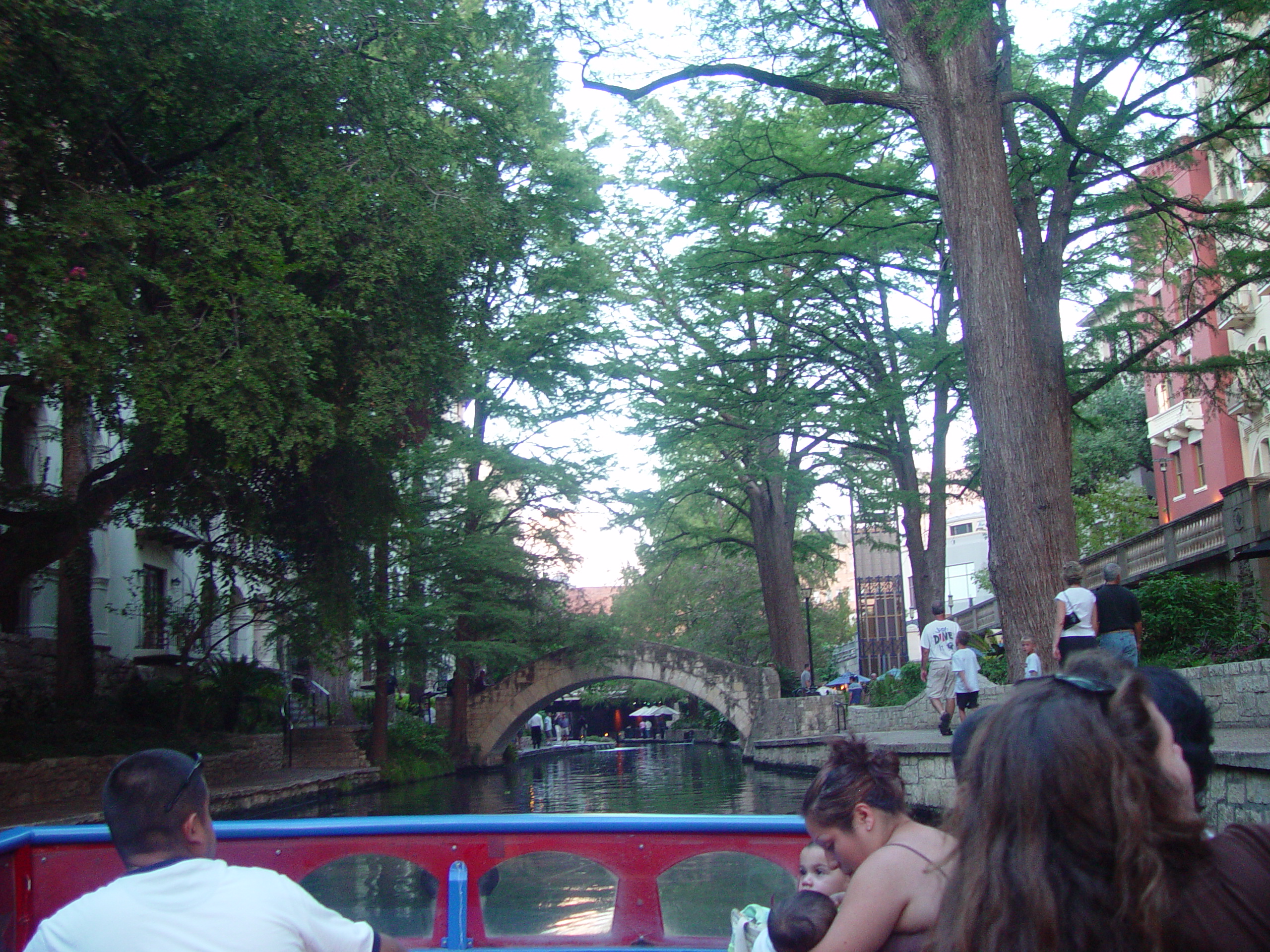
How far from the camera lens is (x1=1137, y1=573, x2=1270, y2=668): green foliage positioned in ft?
46.1

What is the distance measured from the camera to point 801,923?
2646 mm

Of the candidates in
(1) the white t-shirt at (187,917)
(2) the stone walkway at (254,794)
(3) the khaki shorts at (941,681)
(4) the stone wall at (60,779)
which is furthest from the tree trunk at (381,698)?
(1) the white t-shirt at (187,917)

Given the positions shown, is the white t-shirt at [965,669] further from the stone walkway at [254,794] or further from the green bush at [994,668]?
the stone walkway at [254,794]

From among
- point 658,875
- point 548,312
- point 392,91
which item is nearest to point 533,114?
point 548,312

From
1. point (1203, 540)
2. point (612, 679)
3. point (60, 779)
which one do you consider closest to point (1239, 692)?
point (1203, 540)

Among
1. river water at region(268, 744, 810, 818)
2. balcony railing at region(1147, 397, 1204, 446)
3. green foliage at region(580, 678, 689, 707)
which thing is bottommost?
river water at region(268, 744, 810, 818)

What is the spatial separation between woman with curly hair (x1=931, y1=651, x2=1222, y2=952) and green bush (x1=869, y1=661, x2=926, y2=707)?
19.2 m

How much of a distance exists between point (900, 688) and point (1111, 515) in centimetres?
1488

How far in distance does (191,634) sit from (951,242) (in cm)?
1517

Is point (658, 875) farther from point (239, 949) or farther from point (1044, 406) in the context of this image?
point (1044, 406)

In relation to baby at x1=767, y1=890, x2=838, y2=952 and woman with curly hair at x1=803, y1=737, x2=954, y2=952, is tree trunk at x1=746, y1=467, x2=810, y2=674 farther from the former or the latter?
baby at x1=767, y1=890, x2=838, y2=952

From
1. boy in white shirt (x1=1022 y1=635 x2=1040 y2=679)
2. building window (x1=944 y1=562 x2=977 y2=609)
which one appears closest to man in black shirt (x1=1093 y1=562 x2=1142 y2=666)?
boy in white shirt (x1=1022 y1=635 x2=1040 y2=679)

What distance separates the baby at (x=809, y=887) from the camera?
2.97 metres

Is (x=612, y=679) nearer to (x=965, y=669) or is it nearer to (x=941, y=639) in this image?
(x=941, y=639)
